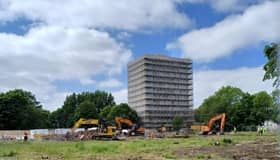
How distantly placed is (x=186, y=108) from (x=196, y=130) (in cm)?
10292

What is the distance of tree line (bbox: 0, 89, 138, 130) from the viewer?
9125cm

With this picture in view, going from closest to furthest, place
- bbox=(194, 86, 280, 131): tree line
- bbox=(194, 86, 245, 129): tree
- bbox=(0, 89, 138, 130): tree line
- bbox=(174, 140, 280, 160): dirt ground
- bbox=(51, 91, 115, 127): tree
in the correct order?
1. bbox=(174, 140, 280, 160): dirt ground
2. bbox=(0, 89, 138, 130): tree line
3. bbox=(194, 86, 280, 131): tree line
4. bbox=(194, 86, 245, 129): tree
5. bbox=(51, 91, 115, 127): tree

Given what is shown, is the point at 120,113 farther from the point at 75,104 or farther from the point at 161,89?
the point at 161,89

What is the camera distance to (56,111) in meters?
138

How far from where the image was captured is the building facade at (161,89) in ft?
538

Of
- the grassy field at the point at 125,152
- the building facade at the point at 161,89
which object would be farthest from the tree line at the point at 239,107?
the grassy field at the point at 125,152

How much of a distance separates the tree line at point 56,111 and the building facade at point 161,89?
83.3 feet

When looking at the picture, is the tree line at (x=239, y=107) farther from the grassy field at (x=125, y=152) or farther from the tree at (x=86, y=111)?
the grassy field at (x=125, y=152)

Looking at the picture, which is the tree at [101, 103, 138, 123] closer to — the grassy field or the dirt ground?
the grassy field

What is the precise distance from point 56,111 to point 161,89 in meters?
53.0

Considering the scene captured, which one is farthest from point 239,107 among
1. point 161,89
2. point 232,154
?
point 232,154

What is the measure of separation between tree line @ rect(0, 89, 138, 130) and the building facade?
83.3 ft

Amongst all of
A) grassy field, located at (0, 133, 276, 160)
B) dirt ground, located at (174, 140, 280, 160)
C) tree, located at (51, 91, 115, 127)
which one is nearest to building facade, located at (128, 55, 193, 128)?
tree, located at (51, 91, 115, 127)

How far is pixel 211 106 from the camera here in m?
112
